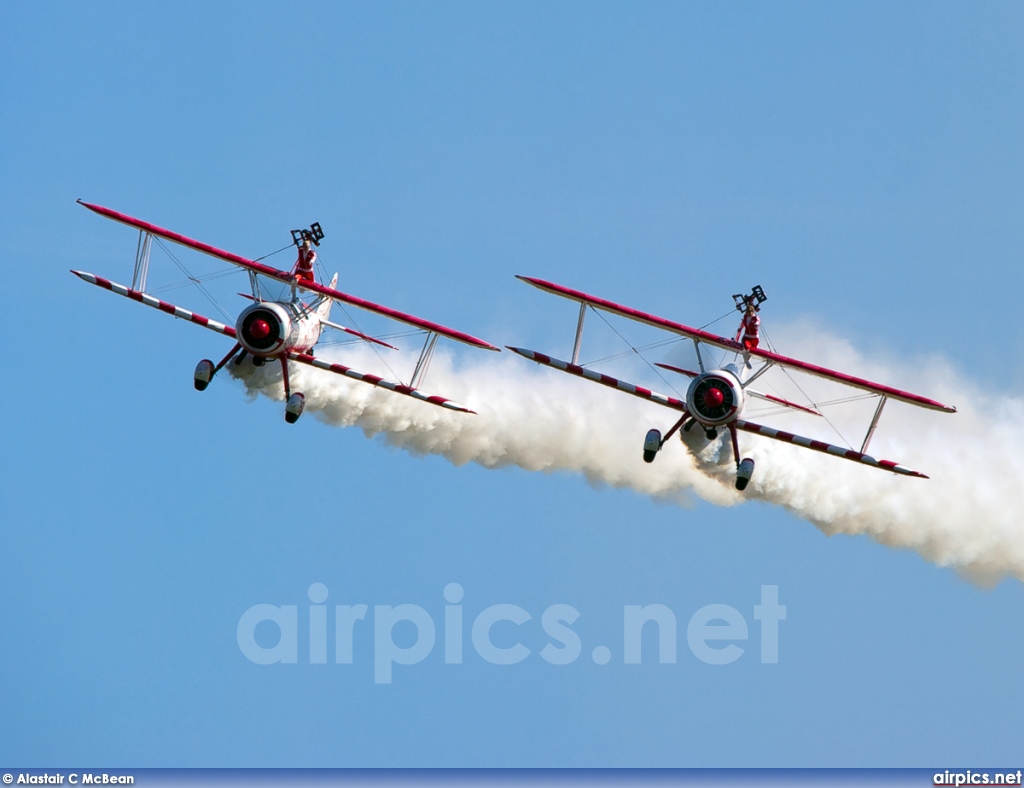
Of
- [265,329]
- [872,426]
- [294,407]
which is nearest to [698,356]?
[872,426]

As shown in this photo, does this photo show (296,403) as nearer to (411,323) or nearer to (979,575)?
(411,323)

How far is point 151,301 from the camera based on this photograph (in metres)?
37.8

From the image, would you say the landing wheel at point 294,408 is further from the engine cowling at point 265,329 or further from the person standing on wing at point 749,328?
the person standing on wing at point 749,328

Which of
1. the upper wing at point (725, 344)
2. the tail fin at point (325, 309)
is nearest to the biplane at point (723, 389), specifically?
the upper wing at point (725, 344)

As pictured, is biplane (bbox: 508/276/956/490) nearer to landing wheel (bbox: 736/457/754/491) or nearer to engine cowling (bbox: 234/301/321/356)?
landing wheel (bbox: 736/457/754/491)

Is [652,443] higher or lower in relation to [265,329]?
lower

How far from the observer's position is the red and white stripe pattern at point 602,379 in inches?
1400

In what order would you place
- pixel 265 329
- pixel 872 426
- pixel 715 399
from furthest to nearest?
pixel 872 426
pixel 265 329
pixel 715 399

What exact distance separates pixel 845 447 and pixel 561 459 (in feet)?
29.2

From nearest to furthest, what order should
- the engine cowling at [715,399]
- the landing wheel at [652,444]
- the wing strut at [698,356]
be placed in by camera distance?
the engine cowling at [715,399] < the landing wheel at [652,444] < the wing strut at [698,356]

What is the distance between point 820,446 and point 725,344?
317 centimetres

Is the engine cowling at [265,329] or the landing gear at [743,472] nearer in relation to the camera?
the landing gear at [743,472]

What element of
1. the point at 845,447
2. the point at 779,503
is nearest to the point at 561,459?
the point at 779,503

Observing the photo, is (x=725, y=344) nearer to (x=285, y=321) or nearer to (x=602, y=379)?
(x=602, y=379)
